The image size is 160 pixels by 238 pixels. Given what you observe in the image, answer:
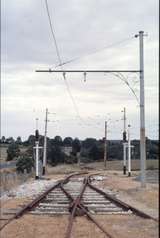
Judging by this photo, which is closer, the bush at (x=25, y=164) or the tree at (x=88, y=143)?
the bush at (x=25, y=164)

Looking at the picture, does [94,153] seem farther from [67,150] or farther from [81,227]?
[81,227]

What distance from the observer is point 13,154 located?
103750mm

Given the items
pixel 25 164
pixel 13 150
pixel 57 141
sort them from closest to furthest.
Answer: pixel 25 164 < pixel 13 150 < pixel 57 141

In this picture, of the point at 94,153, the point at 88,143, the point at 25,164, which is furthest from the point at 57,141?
the point at 25,164

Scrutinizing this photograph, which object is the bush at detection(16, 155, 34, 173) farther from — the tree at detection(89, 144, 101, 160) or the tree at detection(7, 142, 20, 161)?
Answer: the tree at detection(89, 144, 101, 160)

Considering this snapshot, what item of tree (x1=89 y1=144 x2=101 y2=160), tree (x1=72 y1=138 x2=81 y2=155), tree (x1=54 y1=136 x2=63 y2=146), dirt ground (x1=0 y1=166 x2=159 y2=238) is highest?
tree (x1=54 y1=136 x2=63 y2=146)

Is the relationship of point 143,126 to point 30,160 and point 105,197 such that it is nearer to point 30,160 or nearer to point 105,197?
point 105,197

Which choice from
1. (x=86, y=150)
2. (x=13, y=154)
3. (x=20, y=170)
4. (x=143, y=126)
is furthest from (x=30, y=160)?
(x=86, y=150)

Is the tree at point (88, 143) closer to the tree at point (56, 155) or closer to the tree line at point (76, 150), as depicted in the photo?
the tree line at point (76, 150)

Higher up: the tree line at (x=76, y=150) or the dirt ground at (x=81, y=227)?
the tree line at (x=76, y=150)

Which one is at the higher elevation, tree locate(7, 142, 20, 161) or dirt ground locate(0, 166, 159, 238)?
tree locate(7, 142, 20, 161)

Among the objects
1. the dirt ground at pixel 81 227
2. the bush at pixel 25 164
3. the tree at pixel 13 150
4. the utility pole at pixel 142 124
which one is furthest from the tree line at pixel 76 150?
the dirt ground at pixel 81 227

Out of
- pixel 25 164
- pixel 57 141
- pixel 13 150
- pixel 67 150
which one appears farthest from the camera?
pixel 57 141

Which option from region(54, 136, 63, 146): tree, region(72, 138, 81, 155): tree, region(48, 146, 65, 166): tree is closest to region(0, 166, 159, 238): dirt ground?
region(48, 146, 65, 166): tree
